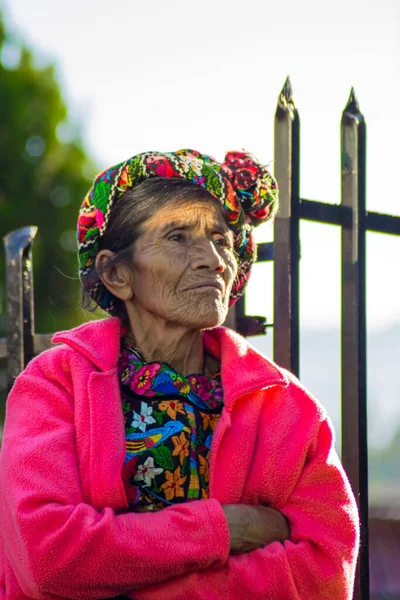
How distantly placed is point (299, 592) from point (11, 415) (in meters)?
0.94

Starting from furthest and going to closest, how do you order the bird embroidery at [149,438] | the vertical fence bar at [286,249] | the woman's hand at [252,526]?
the vertical fence bar at [286,249], the bird embroidery at [149,438], the woman's hand at [252,526]

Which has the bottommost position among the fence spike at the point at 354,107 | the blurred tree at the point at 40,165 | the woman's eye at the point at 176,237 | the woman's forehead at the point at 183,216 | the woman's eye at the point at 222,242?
the blurred tree at the point at 40,165

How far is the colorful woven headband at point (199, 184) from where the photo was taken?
3008 millimetres

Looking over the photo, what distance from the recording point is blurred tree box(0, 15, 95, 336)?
2522 cm

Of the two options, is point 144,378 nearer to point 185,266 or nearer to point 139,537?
point 185,266

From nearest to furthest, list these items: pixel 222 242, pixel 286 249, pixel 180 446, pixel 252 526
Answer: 1. pixel 252 526
2. pixel 180 446
3. pixel 222 242
4. pixel 286 249

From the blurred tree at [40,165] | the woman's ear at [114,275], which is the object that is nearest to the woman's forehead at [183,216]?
the woman's ear at [114,275]

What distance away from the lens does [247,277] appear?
A: 3.32 m

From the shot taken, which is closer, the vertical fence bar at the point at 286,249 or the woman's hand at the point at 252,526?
the woman's hand at the point at 252,526

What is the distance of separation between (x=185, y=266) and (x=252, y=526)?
0.76m

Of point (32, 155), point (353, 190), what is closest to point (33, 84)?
point (32, 155)

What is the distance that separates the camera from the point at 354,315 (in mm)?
3760

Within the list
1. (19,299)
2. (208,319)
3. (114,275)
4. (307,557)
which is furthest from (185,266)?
(19,299)

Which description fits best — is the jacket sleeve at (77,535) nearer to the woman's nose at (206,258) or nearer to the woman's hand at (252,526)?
the woman's hand at (252,526)
